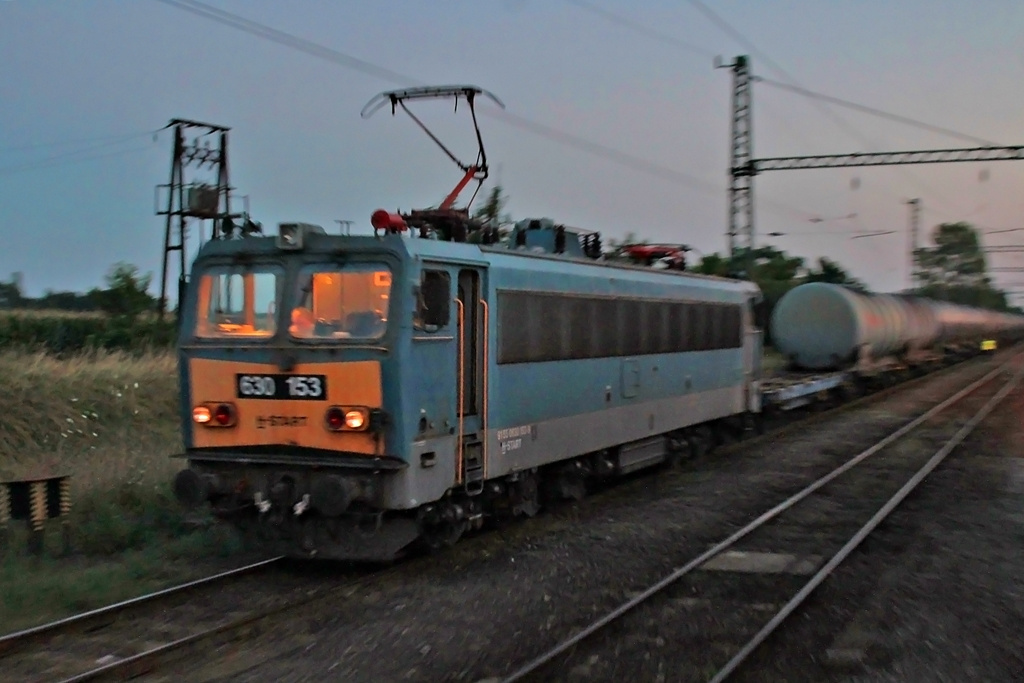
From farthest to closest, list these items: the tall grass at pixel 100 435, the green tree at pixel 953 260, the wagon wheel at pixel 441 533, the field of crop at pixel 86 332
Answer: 1. the green tree at pixel 953 260
2. the field of crop at pixel 86 332
3. the tall grass at pixel 100 435
4. the wagon wheel at pixel 441 533

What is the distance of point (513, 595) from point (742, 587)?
1912mm

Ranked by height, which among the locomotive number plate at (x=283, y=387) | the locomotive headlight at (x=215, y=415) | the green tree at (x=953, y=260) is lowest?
the locomotive headlight at (x=215, y=415)

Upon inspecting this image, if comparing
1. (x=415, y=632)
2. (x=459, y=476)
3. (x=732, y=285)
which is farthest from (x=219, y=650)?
(x=732, y=285)

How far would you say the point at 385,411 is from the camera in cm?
789

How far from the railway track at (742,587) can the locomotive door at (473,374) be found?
1.89 metres

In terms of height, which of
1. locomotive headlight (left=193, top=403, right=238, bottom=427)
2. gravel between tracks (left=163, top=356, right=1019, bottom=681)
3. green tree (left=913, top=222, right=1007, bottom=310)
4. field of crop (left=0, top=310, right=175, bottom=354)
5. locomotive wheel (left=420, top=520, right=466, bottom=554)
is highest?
green tree (left=913, top=222, right=1007, bottom=310)

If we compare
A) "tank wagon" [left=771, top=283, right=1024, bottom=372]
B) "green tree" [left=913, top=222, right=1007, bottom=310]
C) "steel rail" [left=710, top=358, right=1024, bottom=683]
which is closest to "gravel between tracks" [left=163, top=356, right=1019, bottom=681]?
Answer: "steel rail" [left=710, top=358, right=1024, bottom=683]

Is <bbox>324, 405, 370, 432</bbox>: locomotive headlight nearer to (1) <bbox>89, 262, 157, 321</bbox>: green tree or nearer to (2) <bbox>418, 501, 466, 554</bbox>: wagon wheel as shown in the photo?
(2) <bbox>418, 501, 466, 554</bbox>: wagon wheel

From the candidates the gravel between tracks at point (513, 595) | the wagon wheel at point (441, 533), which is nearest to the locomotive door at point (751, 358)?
the gravel between tracks at point (513, 595)

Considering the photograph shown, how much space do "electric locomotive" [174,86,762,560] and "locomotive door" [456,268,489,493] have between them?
15mm

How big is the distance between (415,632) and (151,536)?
4.13 m

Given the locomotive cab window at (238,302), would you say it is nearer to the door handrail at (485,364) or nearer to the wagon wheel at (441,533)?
the door handrail at (485,364)

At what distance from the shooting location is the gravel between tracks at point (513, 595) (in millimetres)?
6406

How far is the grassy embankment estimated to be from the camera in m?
8.09
